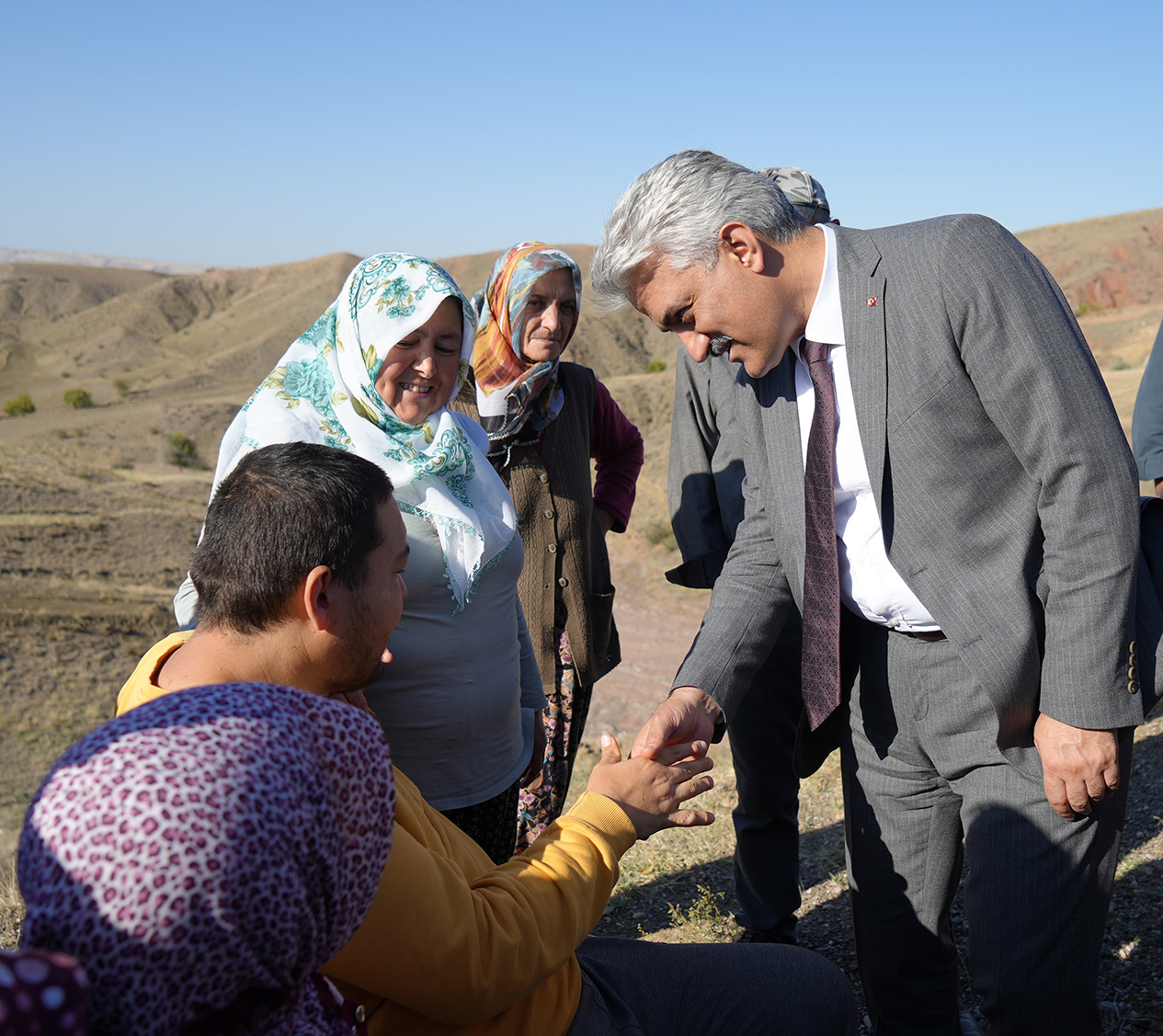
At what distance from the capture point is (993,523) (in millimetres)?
1867

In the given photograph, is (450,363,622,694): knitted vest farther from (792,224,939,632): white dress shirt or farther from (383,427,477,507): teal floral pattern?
(792,224,939,632): white dress shirt

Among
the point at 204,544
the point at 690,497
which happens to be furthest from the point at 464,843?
the point at 690,497

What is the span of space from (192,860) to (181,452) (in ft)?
75.9

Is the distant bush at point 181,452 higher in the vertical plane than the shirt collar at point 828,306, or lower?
lower

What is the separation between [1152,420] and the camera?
3.56 metres

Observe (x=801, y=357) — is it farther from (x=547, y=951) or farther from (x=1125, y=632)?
(x=547, y=951)

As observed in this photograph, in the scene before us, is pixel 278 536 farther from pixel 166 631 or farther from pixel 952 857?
pixel 166 631

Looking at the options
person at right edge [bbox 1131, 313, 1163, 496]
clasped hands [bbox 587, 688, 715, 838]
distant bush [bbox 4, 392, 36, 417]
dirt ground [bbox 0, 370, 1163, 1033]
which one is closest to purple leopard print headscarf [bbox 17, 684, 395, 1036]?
clasped hands [bbox 587, 688, 715, 838]

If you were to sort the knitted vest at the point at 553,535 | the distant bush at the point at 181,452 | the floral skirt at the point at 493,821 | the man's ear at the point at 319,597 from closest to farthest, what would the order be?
the man's ear at the point at 319,597 < the floral skirt at the point at 493,821 < the knitted vest at the point at 553,535 < the distant bush at the point at 181,452

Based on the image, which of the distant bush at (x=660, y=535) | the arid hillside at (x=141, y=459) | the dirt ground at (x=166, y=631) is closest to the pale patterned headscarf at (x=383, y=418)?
the arid hillside at (x=141, y=459)

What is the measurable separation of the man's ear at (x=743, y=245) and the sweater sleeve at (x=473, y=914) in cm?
114

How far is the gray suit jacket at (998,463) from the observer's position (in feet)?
A: 5.68

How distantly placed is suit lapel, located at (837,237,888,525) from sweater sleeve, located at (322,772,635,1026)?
0.89 meters

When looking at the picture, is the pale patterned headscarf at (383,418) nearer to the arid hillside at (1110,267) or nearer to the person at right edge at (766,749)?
the person at right edge at (766,749)
